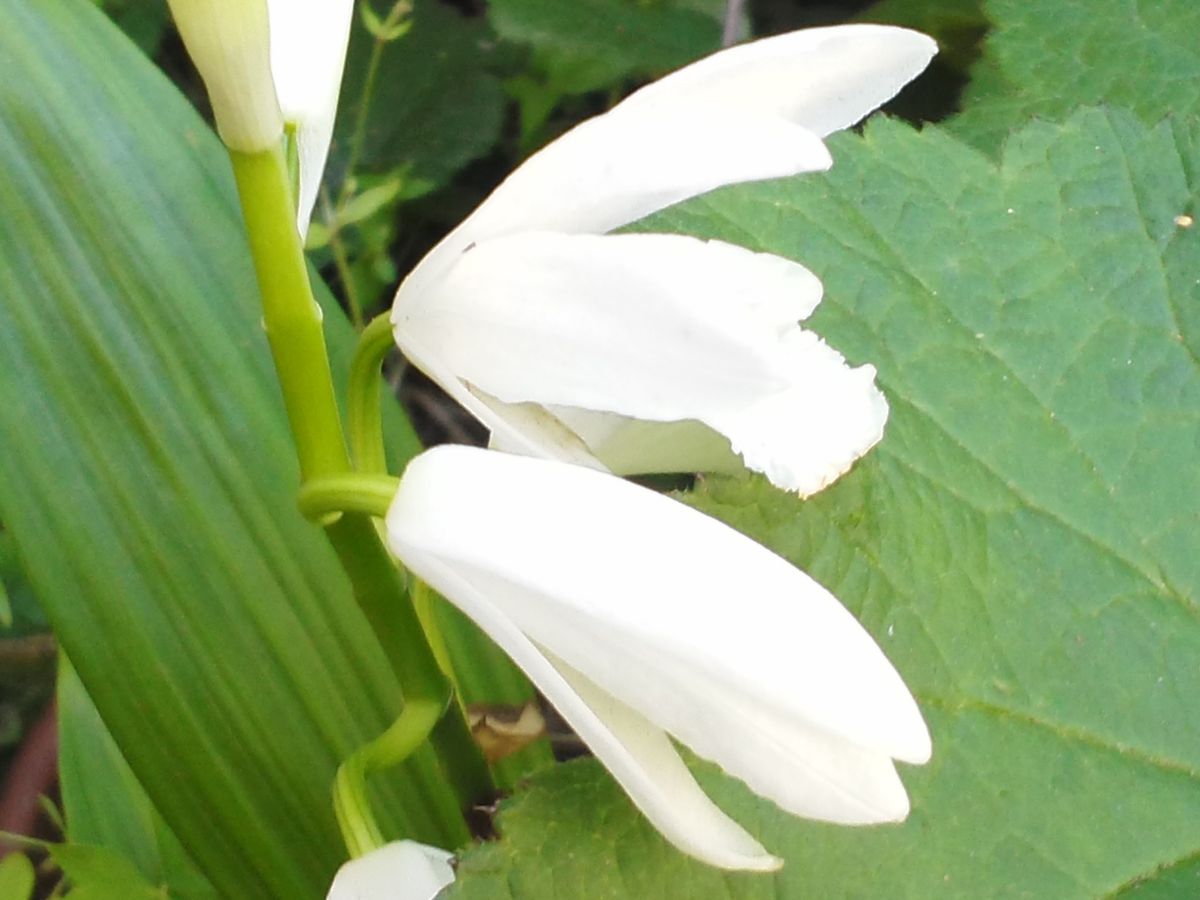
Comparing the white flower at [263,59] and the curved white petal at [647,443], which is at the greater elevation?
the white flower at [263,59]

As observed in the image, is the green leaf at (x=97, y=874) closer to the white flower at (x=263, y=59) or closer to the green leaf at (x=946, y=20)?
the white flower at (x=263, y=59)

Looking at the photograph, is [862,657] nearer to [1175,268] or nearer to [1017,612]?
[1017,612]

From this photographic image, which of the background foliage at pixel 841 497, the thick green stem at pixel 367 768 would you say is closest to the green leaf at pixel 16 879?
the background foliage at pixel 841 497

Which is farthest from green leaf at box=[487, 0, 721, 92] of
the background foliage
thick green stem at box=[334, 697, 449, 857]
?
thick green stem at box=[334, 697, 449, 857]

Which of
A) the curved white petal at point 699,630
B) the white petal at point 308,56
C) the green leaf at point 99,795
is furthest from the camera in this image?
the green leaf at point 99,795

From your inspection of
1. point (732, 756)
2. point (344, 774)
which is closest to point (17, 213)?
point (344, 774)

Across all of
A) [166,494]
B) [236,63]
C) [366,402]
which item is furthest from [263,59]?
[166,494]
